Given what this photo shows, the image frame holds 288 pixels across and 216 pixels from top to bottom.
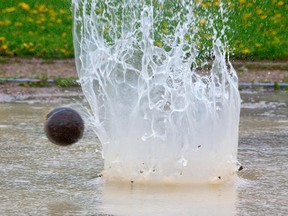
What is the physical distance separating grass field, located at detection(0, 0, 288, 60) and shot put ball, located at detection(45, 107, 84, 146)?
6729 millimetres

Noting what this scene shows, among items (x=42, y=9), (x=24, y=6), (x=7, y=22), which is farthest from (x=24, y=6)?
(x=7, y=22)

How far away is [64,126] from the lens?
646 centimetres

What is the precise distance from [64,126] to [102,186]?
521mm

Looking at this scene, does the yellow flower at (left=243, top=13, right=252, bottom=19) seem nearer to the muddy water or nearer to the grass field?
the grass field

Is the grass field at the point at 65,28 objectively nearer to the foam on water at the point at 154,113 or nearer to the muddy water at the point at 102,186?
the muddy water at the point at 102,186

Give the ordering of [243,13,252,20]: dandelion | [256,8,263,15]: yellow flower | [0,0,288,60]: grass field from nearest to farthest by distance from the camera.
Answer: [0,0,288,60]: grass field < [243,13,252,20]: dandelion < [256,8,263,15]: yellow flower

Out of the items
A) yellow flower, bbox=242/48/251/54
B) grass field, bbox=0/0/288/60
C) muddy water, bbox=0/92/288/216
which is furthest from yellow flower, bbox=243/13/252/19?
muddy water, bbox=0/92/288/216

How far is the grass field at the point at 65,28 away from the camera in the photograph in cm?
1330

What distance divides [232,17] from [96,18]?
800 cm

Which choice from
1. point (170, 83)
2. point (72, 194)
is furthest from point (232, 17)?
point (72, 194)

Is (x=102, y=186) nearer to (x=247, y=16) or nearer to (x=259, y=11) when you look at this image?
(x=247, y=16)

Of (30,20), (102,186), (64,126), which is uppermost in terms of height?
(30,20)

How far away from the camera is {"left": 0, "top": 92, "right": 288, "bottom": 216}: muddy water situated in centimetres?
559

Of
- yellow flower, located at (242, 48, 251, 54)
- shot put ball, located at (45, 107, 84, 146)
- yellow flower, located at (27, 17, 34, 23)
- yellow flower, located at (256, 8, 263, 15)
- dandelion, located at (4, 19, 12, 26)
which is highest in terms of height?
yellow flower, located at (256, 8, 263, 15)
